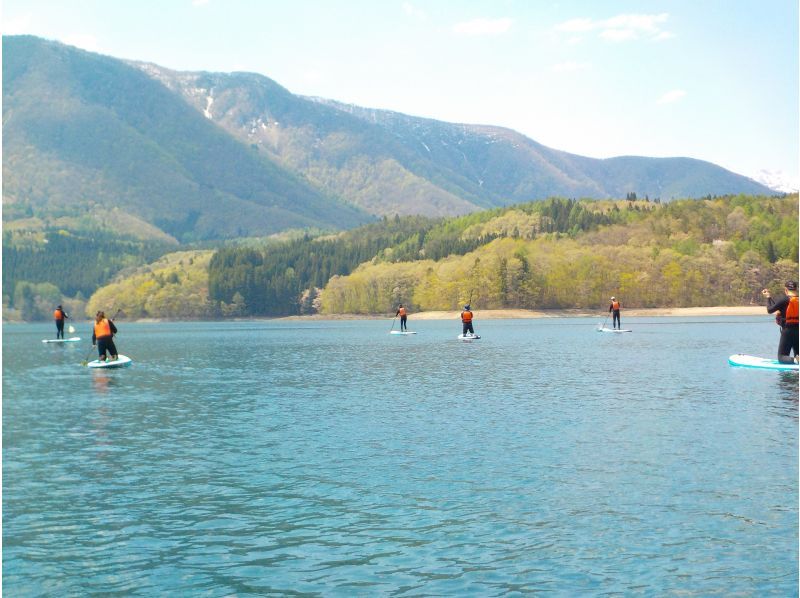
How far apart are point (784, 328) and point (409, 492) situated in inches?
1296

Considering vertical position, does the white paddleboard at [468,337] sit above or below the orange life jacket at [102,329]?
below

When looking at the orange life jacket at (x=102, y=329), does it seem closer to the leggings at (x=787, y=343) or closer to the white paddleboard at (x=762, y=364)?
the white paddleboard at (x=762, y=364)

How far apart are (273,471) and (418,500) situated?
5.55 m

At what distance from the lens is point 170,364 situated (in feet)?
241

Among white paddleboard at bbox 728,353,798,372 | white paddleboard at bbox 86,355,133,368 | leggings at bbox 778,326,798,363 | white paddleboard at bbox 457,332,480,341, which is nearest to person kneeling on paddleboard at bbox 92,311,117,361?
white paddleboard at bbox 86,355,133,368

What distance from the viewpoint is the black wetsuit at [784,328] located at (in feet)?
146

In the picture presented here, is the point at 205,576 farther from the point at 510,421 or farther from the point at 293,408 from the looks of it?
the point at 293,408

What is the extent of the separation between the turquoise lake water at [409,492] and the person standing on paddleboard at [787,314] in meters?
3.70

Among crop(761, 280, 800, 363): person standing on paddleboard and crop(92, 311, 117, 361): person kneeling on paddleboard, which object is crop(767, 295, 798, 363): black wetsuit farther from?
crop(92, 311, 117, 361): person kneeling on paddleboard

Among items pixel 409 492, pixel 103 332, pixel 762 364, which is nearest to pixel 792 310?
pixel 762 364

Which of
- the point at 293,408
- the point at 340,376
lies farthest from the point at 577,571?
the point at 340,376

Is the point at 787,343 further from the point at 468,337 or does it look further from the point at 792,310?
the point at 468,337

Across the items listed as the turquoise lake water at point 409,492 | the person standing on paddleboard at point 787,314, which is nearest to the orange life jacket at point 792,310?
the person standing on paddleboard at point 787,314

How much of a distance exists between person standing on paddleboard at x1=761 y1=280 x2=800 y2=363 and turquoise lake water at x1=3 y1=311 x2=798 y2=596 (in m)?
3.70
